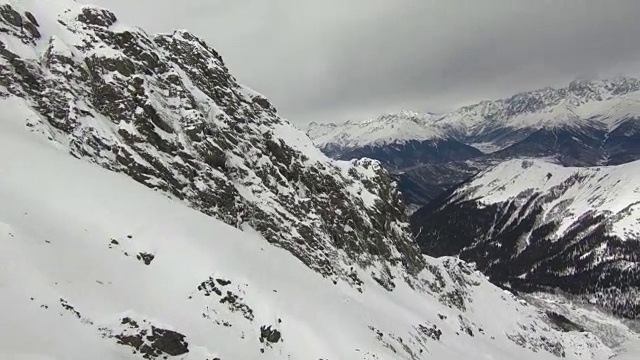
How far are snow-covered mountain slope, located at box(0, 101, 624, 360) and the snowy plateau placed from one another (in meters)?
0.17

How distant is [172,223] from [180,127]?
2155 cm

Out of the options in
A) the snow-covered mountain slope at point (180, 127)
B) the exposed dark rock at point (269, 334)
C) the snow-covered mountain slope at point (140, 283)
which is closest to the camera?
the snow-covered mountain slope at point (140, 283)

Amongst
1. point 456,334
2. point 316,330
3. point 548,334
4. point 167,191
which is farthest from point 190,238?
point 548,334

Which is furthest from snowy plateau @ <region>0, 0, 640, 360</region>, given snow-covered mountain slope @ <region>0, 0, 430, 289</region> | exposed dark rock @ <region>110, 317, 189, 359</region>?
snow-covered mountain slope @ <region>0, 0, 430, 289</region>

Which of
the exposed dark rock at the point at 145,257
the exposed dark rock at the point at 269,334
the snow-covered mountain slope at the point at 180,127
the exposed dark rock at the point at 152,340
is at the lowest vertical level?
the exposed dark rock at the point at 152,340

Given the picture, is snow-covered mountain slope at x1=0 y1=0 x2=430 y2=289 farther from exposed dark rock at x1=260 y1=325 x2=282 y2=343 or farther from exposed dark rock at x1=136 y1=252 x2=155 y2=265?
exposed dark rock at x1=260 y1=325 x2=282 y2=343

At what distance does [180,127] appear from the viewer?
233 feet

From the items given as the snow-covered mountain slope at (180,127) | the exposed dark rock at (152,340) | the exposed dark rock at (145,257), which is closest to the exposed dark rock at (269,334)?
the exposed dark rock at (152,340)

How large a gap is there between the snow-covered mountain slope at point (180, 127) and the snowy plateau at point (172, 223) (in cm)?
25

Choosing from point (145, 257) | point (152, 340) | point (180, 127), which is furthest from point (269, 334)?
point (180, 127)

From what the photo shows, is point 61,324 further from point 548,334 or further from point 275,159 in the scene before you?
point 548,334

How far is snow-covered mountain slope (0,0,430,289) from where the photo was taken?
59625mm

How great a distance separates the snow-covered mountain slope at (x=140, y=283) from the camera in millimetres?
35406

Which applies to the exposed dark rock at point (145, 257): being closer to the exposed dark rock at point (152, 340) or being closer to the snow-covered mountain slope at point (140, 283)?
the snow-covered mountain slope at point (140, 283)
